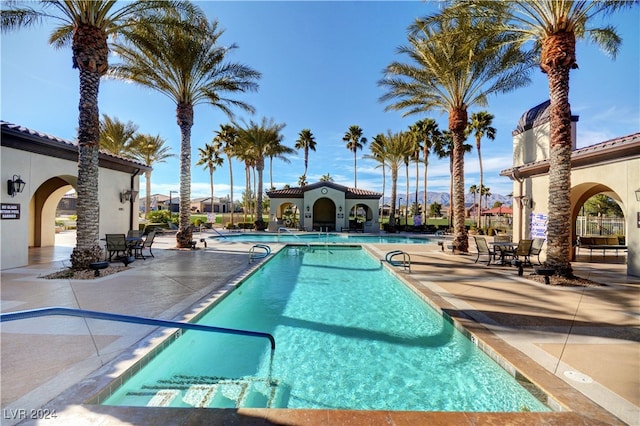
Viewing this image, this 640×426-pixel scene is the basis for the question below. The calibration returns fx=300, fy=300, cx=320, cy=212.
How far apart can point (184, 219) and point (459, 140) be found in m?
15.9

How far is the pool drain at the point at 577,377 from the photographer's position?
376 centimetres

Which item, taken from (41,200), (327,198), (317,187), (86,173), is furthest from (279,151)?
(86,173)

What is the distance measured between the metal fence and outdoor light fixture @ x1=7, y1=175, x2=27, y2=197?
2969 cm

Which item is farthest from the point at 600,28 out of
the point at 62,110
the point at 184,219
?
the point at 62,110

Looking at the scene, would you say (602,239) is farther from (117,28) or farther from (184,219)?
(117,28)

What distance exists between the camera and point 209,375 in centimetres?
449

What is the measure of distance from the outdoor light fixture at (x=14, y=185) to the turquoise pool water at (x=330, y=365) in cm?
866

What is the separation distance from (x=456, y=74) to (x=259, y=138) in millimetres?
21391

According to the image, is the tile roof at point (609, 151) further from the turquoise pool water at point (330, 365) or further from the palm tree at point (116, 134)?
the palm tree at point (116, 134)

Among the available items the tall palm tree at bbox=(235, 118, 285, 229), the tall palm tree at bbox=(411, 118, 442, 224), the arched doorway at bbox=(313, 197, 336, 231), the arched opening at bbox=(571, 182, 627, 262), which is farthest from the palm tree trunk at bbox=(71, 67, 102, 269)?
the tall palm tree at bbox=(411, 118, 442, 224)

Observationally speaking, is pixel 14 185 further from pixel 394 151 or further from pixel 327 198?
pixel 394 151

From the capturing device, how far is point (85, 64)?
9.79 meters

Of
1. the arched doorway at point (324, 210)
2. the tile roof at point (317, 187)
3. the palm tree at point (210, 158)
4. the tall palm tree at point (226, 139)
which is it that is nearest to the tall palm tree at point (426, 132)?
the tile roof at point (317, 187)

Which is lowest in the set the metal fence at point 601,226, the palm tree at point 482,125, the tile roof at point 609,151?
the metal fence at point 601,226
